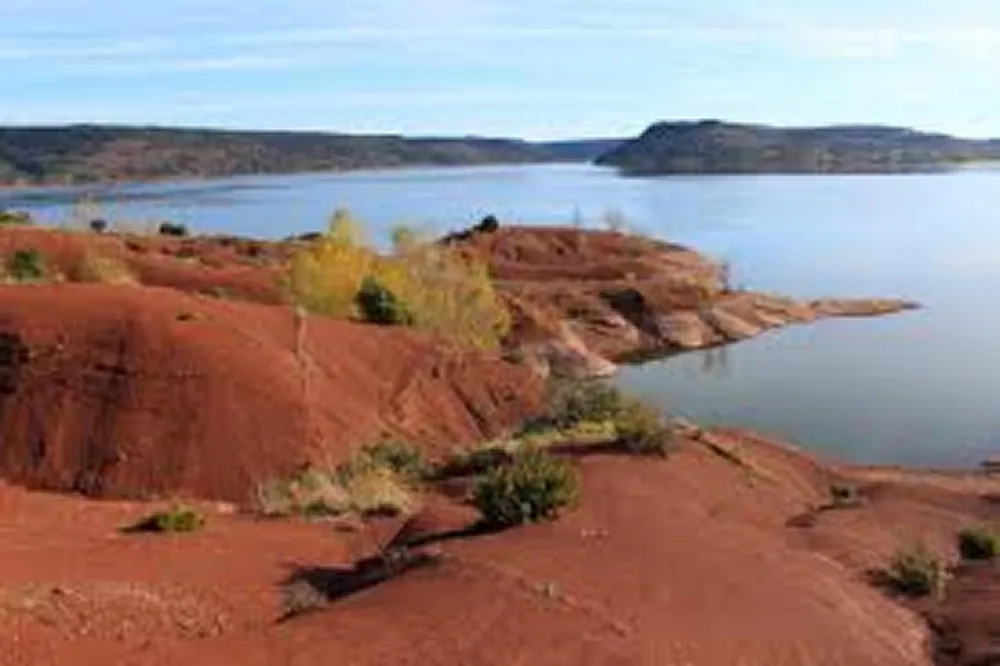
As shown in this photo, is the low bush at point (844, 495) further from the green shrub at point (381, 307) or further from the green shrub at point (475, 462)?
the green shrub at point (381, 307)

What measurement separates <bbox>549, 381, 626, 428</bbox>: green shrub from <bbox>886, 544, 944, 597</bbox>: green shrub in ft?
35.9

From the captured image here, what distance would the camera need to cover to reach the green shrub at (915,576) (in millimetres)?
22703

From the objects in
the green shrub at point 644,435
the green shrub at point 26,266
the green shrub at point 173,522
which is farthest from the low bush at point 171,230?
the green shrub at point 173,522

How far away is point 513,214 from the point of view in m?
181

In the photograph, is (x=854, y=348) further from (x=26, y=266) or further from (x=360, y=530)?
(x=360, y=530)

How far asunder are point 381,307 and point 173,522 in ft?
74.4

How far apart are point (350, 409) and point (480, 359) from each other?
5.93 metres

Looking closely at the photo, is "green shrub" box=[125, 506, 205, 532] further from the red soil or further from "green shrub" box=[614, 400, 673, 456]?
"green shrub" box=[614, 400, 673, 456]

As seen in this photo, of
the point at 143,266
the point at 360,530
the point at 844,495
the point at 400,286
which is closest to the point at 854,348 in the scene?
the point at 143,266

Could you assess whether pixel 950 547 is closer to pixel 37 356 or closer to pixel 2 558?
pixel 2 558

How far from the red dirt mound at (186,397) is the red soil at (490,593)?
10.8 feet

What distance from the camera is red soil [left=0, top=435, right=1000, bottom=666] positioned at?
1623 centimetres

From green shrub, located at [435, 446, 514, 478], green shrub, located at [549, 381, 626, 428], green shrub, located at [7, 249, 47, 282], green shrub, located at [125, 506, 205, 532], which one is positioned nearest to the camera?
green shrub, located at [125, 506, 205, 532]

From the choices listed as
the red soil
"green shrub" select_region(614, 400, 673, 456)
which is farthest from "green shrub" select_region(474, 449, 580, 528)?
"green shrub" select_region(614, 400, 673, 456)
